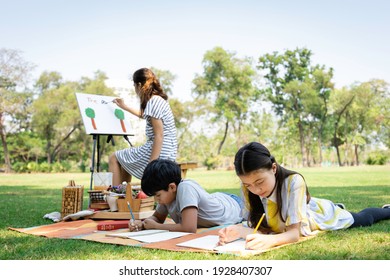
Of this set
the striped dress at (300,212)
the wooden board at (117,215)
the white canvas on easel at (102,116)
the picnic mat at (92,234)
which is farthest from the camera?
the white canvas on easel at (102,116)

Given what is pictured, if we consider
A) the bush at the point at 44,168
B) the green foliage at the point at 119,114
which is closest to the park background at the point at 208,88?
the bush at the point at 44,168

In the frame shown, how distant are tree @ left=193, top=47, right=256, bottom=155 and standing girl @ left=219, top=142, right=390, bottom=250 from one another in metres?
29.5

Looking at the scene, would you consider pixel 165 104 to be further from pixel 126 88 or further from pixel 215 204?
pixel 126 88

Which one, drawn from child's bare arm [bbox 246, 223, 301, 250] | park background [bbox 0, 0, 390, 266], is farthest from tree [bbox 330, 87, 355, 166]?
child's bare arm [bbox 246, 223, 301, 250]

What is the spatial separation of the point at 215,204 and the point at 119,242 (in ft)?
3.09

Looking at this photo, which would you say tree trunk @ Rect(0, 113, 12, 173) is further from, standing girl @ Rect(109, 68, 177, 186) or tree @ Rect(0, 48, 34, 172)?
standing girl @ Rect(109, 68, 177, 186)

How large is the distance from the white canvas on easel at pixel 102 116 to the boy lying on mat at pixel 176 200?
6.75 feet

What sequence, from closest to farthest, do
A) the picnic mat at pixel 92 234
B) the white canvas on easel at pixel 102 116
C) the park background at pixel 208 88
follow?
the picnic mat at pixel 92 234 → the white canvas on easel at pixel 102 116 → the park background at pixel 208 88

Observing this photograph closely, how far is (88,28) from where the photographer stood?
1720cm

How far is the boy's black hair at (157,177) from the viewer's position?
3143mm

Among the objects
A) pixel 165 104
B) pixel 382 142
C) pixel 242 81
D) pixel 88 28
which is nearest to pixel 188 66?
pixel 242 81

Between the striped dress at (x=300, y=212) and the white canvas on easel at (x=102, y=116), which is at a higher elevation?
the white canvas on easel at (x=102, y=116)

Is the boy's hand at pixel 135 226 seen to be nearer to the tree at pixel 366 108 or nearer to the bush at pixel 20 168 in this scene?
the bush at pixel 20 168

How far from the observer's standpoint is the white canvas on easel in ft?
17.2
